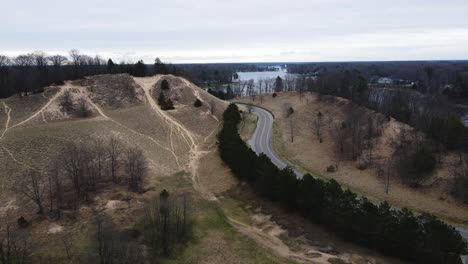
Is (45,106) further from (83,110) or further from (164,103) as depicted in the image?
(164,103)

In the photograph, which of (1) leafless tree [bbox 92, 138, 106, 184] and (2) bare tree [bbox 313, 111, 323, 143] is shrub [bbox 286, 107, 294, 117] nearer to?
(2) bare tree [bbox 313, 111, 323, 143]

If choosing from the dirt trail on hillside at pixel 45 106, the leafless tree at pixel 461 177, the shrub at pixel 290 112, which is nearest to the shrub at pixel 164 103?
the dirt trail on hillside at pixel 45 106

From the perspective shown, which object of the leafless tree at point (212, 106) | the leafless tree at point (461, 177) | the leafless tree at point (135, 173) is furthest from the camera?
the leafless tree at point (212, 106)

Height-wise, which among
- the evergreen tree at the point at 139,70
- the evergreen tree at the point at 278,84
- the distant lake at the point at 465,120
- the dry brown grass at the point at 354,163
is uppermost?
the evergreen tree at the point at 139,70

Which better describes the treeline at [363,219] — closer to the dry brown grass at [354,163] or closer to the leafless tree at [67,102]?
the dry brown grass at [354,163]

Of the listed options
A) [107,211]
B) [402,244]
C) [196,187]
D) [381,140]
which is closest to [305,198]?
[402,244]

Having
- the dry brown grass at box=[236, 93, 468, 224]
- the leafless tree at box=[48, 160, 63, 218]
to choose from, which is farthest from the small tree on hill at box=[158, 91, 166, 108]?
the leafless tree at box=[48, 160, 63, 218]
